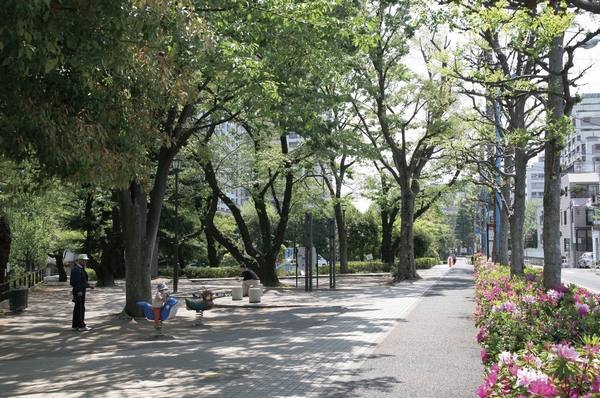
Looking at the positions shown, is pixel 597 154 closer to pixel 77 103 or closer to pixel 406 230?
pixel 406 230

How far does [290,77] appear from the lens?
15008 mm

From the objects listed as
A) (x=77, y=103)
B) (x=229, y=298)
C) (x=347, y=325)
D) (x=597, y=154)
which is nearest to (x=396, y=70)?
(x=229, y=298)

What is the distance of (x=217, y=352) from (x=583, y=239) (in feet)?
250

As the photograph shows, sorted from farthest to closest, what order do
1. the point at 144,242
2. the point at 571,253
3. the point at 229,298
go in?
the point at 571,253 → the point at 229,298 → the point at 144,242

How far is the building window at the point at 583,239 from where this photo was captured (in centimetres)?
7762

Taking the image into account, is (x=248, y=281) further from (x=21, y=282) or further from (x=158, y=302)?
(x=158, y=302)

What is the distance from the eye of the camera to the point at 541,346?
5.53 m

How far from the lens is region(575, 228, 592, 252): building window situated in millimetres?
77625

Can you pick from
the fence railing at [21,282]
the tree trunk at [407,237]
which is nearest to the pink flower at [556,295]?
the fence railing at [21,282]

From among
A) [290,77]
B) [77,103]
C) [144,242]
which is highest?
[290,77]

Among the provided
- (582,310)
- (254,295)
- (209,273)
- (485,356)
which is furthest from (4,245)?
(209,273)

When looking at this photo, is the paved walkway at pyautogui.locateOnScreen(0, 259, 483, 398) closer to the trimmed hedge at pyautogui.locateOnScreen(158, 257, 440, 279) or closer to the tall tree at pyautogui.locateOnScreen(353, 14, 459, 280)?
the tall tree at pyautogui.locateOnScreen(353, 14, 459, 280)

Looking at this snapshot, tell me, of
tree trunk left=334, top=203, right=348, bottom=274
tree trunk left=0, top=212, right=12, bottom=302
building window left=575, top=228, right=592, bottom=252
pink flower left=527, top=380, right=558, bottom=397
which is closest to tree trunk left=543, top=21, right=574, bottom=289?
pink flower left=527, top=380, right=558, bottom=397

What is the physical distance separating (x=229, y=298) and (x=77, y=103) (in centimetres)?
1654
